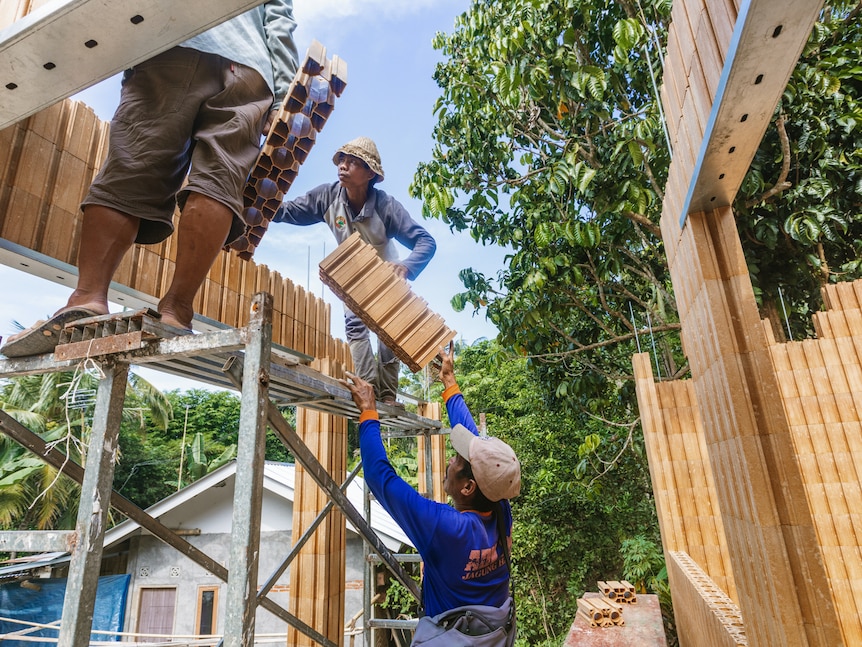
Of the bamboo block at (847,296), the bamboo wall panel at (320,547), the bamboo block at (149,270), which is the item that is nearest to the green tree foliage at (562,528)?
the bamboo wall panel at (320,547)

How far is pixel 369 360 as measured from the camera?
3926mm

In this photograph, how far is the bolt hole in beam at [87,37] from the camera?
124cm

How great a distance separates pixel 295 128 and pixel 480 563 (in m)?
2.66

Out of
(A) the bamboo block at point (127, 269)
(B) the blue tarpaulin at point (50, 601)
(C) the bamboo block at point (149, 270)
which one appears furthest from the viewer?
(B) the blue tarpaulin at point (50, 601)

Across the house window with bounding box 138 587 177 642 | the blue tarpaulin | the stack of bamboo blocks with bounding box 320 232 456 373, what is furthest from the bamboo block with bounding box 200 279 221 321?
the blue tarpaulin

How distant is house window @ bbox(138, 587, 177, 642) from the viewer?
35.3 feet

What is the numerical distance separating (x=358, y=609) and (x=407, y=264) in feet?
29.9

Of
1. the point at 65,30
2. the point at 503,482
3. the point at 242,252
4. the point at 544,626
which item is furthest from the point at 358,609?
the point at 65,30

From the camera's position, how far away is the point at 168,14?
1272mm

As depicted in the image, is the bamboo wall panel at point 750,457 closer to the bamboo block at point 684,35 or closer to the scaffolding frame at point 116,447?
the bamboo block at point 684,35

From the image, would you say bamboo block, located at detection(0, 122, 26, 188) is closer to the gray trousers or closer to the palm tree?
the gray trousers

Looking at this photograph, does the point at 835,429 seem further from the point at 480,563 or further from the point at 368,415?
the point at 368,415

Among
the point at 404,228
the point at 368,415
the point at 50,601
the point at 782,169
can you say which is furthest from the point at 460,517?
the point at 50,601

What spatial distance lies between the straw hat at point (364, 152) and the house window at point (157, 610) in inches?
428
